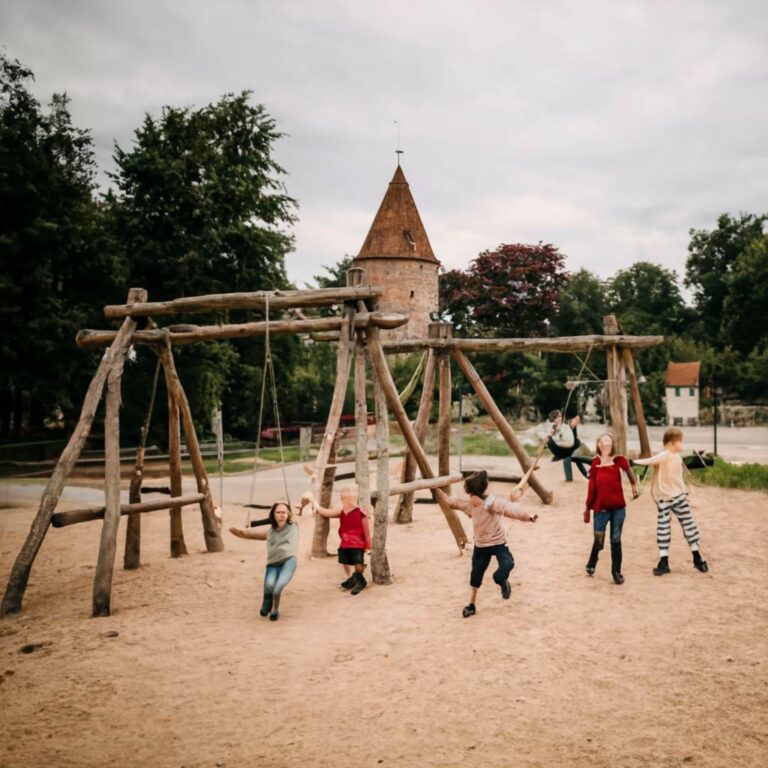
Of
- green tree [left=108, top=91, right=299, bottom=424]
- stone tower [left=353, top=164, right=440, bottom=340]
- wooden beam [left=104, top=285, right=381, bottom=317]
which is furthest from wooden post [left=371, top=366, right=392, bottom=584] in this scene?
stone tower [left=353, top=164, right=440, bottom=340]

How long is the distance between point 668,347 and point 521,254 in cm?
1027

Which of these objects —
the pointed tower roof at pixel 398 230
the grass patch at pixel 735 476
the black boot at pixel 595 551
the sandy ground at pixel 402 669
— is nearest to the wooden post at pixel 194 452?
the sandy ground at pixel 402 669

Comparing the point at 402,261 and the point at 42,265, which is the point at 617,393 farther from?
the point at 402,261

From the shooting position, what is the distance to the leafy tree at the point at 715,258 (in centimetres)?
5144

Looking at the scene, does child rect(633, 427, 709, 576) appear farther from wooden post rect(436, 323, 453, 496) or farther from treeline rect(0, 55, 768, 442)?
treeline rect(0, 55, 768, 442)

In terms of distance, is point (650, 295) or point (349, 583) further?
point (650, 295)

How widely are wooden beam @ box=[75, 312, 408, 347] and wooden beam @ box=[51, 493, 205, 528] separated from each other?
6.55 feet

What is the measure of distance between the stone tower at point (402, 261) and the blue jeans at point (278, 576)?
2867 centimetres

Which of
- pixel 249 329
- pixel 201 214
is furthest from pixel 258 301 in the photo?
pixel 201 214

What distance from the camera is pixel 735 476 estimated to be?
533 inches

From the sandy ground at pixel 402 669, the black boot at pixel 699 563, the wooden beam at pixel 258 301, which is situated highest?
the wooden beam at pixel 258 301

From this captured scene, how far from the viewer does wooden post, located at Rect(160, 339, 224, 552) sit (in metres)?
9.16

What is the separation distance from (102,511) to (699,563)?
252 inches

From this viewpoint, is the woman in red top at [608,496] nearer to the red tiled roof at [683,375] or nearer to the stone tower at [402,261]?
the stone tower at [402,261]
